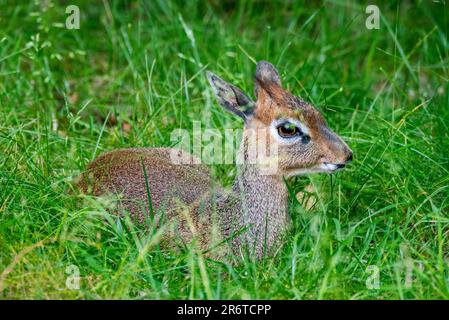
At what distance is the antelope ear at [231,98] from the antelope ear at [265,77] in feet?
0.32

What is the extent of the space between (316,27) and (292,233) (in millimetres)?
2862

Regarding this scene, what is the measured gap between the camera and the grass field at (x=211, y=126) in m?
3.72

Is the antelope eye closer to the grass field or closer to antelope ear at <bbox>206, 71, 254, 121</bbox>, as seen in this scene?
antelope ear at <bbox>206, 71, 254, 121</bbox>

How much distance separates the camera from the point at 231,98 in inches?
171

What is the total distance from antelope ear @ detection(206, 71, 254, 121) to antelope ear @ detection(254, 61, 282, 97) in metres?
0.10

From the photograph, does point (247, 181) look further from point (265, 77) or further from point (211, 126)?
point (211, 126)

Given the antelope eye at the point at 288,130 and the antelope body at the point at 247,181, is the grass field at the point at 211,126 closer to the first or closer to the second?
the antelope body at the point at 247,181

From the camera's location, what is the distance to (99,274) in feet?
12.3

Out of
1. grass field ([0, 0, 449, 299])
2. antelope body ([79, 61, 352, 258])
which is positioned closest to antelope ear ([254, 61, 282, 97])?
antelope body ([79, 61, 352, 258])

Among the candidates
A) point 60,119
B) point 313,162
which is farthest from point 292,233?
point 60,119

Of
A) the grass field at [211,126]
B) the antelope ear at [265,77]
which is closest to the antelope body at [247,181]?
the antelope ear at [265,77]

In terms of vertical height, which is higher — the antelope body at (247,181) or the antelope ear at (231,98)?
the antelope ear at (231,98)
